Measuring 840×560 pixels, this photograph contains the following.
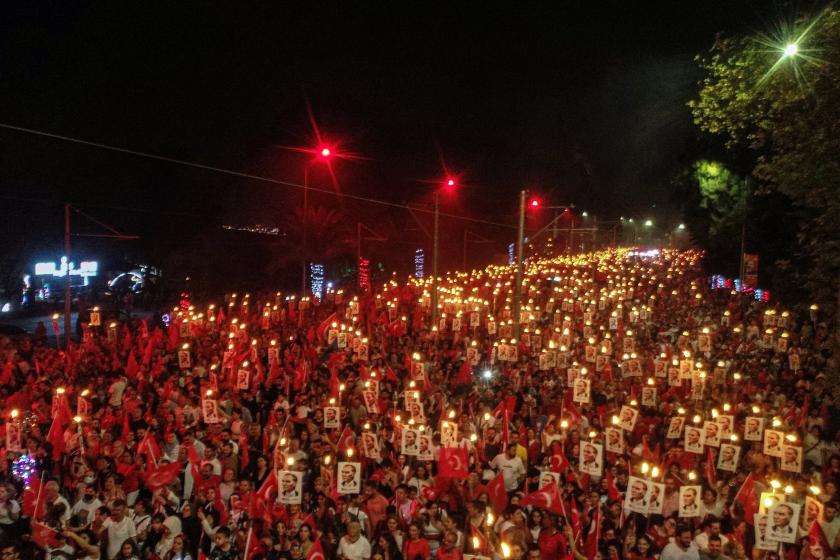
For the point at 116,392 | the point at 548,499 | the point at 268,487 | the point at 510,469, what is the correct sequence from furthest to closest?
the point at 116,392 < the point at 510,469 < the point at 268,487 < the point at 548,499

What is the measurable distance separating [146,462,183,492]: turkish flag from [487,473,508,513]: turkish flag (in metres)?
3.63

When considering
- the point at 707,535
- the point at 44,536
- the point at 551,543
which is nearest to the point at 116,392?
the point at 44,536

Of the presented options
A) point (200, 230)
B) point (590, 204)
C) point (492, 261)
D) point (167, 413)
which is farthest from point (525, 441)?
point (590, 204)

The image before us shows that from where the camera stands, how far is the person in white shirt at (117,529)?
300 inches

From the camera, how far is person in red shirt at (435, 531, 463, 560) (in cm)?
674

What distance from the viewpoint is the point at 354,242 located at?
3472 centimetres

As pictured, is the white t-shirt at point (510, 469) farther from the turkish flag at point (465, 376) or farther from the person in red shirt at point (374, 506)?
the turkish flag at point (465, 376)

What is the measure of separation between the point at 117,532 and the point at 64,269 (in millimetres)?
33215

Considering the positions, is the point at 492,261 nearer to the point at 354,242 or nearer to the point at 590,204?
the point at 354,242

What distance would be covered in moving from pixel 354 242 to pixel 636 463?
1025 inches

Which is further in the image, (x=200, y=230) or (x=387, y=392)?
(x=200, y=230)

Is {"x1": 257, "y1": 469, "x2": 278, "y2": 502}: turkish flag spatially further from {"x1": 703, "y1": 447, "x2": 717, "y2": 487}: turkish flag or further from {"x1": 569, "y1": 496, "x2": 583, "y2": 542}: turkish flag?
{"x1": 703, "y1": 447, "x2": 717, "y2": 487}: turkish flag

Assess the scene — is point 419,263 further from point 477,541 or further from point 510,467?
point 477,541

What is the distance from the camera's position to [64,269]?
37375mm
